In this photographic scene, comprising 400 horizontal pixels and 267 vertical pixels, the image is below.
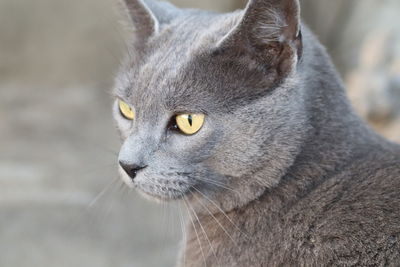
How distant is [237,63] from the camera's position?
6.29 feet

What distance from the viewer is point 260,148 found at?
192 cm

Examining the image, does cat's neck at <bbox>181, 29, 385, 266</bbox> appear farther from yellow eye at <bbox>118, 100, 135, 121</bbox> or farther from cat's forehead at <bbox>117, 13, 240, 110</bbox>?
yellow eye at <bbox>118, 100, 135, 121</bbox>

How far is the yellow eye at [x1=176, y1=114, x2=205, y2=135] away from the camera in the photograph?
6.29 feet

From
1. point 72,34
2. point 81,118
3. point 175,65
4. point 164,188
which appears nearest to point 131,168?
point 164,188

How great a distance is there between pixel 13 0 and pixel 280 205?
4315 mm

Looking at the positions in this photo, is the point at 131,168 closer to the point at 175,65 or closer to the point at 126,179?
the point at 126,179

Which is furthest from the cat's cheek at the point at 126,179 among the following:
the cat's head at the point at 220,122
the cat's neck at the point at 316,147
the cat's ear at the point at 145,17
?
the cat's ear at the point at 145,17

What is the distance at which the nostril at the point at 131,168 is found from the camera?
6.24 ft

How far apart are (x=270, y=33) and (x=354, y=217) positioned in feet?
2.08

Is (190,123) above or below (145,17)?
below

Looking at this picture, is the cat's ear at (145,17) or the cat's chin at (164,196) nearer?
the cat's chin at (164,196)

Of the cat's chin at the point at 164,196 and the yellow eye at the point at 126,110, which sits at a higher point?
the yellow eye at the point at 126,110

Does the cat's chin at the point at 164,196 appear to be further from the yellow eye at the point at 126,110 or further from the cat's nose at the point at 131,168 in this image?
the yellow eye at the point at 126,110

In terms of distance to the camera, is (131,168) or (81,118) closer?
(131,168)
